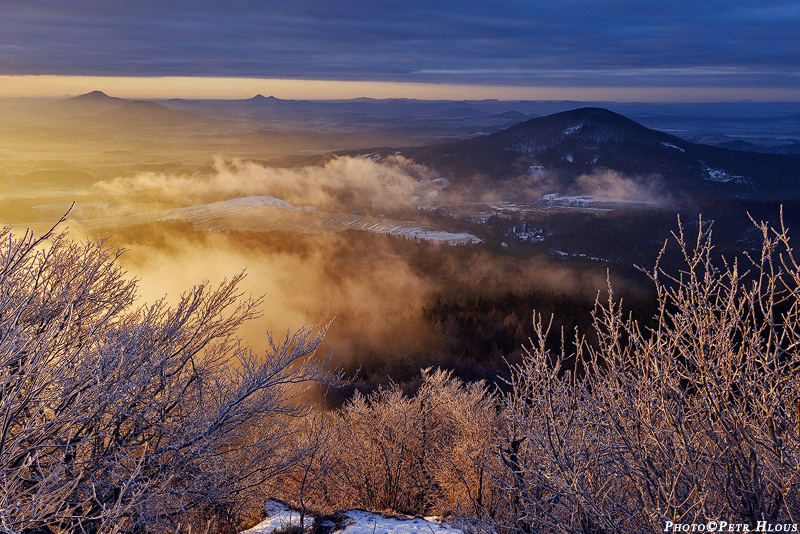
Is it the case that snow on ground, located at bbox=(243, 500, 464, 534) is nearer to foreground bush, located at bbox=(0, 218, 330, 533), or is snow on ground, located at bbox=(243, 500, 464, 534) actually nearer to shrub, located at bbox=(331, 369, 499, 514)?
foreground bush, located at bbox=(0, 218, 330, 533)

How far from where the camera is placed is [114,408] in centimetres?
813

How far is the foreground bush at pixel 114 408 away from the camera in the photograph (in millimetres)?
6543


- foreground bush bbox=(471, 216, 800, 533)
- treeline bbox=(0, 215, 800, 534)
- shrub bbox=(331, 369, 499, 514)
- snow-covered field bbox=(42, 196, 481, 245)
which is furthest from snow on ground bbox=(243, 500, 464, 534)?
snow-covered field bbox=(42, 196, 481, 245)

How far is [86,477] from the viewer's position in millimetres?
7988

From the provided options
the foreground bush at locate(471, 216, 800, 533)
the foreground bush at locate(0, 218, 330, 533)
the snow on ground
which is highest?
the foreground bush at locate(471, 216, 800, 533)

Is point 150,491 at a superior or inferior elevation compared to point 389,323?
superior

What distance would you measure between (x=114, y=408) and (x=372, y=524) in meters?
7.24

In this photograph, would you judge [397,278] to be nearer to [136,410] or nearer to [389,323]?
[389,323]

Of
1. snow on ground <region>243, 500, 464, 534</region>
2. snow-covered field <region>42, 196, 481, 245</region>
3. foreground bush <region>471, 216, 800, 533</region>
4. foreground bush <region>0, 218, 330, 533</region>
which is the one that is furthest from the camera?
snow-covered field <region>42, 196, 481, 245</region>

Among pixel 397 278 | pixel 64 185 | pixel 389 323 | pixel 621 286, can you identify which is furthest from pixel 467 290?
pixel 64 185

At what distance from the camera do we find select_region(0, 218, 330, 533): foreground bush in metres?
6.54

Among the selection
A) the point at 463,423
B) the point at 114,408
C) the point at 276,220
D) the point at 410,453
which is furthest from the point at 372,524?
the point at 276,220

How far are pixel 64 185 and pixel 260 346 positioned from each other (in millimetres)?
75738

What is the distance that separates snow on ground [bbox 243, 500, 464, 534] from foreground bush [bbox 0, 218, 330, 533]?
1.20 metres
